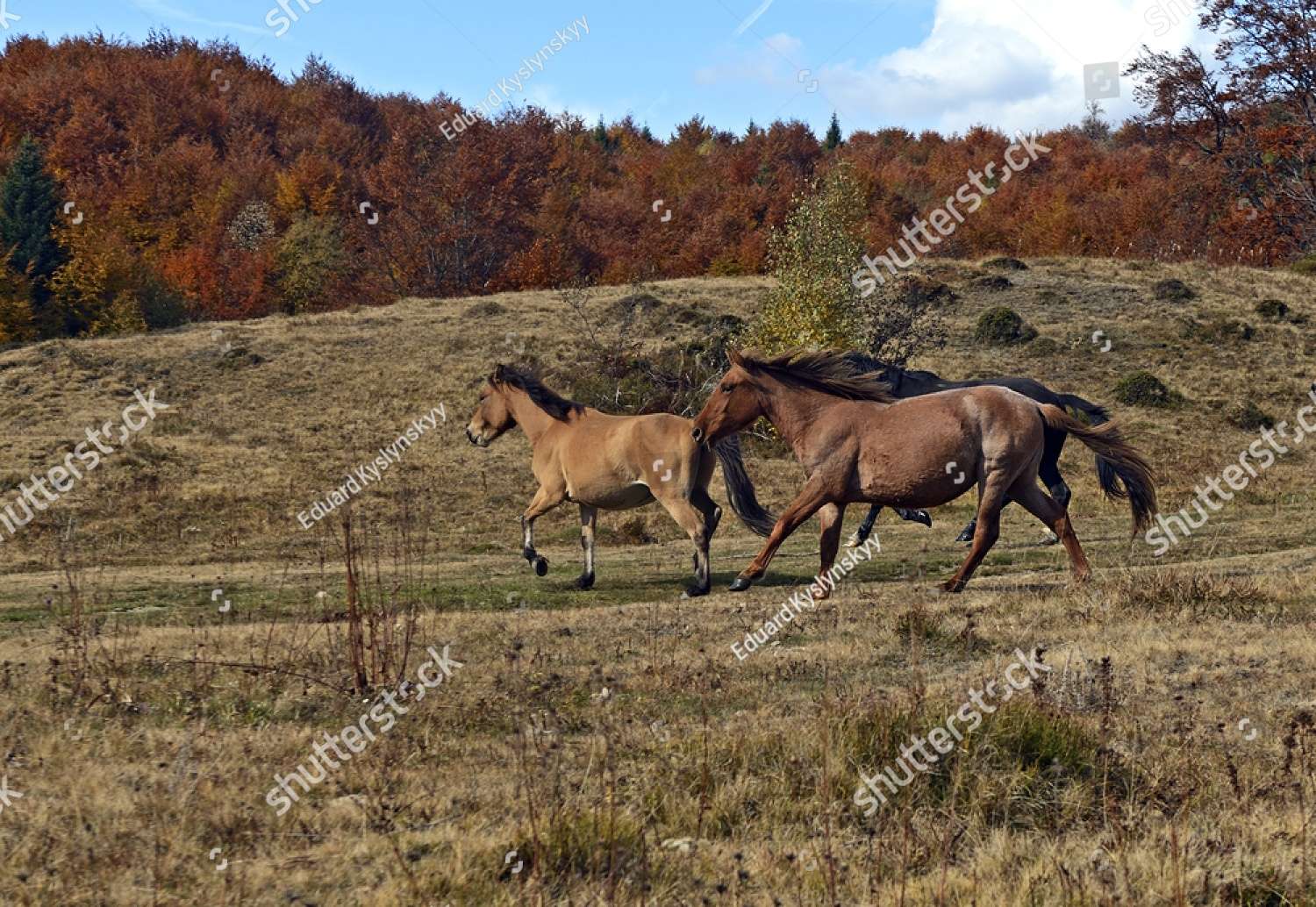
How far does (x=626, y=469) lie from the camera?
1636 centimetres

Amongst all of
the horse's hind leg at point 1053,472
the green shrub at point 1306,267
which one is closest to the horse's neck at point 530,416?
the horse's hind leg at point 1053,472

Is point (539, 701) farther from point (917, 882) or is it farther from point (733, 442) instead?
point (733, 442)

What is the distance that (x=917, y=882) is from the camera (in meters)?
5.53

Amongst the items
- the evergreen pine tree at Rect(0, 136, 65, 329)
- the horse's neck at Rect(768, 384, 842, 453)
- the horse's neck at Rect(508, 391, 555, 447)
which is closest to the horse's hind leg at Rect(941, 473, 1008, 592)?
the horse's neck at Rect(768, 384, 842, 453)

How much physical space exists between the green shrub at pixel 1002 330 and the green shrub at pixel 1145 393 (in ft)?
17.9

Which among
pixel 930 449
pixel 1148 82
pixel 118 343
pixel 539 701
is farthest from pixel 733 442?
pixel 1148 82

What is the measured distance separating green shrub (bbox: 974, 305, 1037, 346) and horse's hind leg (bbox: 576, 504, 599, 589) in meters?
34.2

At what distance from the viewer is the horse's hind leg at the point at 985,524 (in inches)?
523

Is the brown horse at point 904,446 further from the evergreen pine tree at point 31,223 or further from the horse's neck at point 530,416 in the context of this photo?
the evergreen pine tree at point 31,223

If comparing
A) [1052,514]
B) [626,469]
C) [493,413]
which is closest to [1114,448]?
[1052,514]

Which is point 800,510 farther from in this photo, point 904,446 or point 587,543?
point 587,543

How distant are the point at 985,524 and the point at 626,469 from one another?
480 centimetres

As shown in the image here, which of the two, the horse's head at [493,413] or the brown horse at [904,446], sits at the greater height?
the horse's head at [493,413]

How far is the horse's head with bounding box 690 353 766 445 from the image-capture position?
14.4 metres
